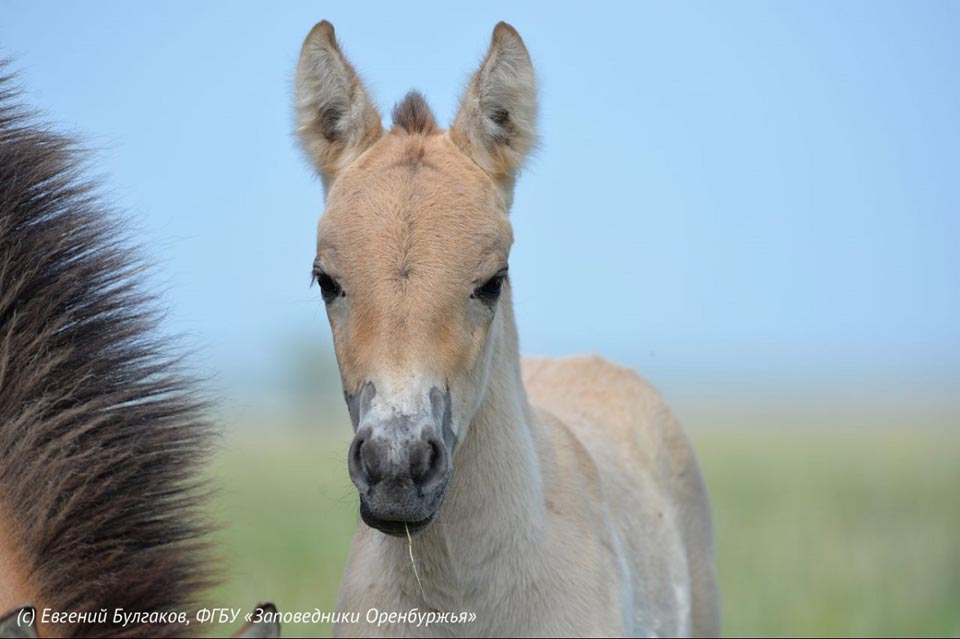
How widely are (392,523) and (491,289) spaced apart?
873mm

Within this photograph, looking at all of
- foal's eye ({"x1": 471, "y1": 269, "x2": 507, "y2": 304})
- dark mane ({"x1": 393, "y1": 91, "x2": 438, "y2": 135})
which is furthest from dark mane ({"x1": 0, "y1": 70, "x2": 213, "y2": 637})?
dark mane ({"x1": 393, "y1": 91, "x2": 438, "y2": 135})

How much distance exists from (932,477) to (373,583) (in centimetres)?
1984

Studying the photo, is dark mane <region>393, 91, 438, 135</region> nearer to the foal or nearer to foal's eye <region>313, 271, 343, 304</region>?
the foal

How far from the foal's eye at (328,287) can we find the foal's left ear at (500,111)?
75 centimetres

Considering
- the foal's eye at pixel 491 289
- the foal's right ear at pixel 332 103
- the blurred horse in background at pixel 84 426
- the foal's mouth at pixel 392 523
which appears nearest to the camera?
the blurred horse in background at pixel 84 426

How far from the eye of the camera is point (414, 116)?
4.30 metres

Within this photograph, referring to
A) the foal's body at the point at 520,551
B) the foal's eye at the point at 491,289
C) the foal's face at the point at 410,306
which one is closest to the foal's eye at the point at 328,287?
the foal's face at the point at 410,306

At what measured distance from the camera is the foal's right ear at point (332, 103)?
4199 mm

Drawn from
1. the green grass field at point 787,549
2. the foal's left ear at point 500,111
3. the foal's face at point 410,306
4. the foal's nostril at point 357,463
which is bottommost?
the green grass field at point 787,549

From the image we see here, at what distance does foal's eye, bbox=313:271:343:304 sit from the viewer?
12.2ft

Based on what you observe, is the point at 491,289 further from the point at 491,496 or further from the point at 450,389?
the point at 491,496

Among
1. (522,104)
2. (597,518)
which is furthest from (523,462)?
(522,104)

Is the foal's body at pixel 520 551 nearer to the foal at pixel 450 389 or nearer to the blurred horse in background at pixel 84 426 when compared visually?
the foal at pixel 450 389

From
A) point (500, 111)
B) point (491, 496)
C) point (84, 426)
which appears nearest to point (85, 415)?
point (84, 426)
